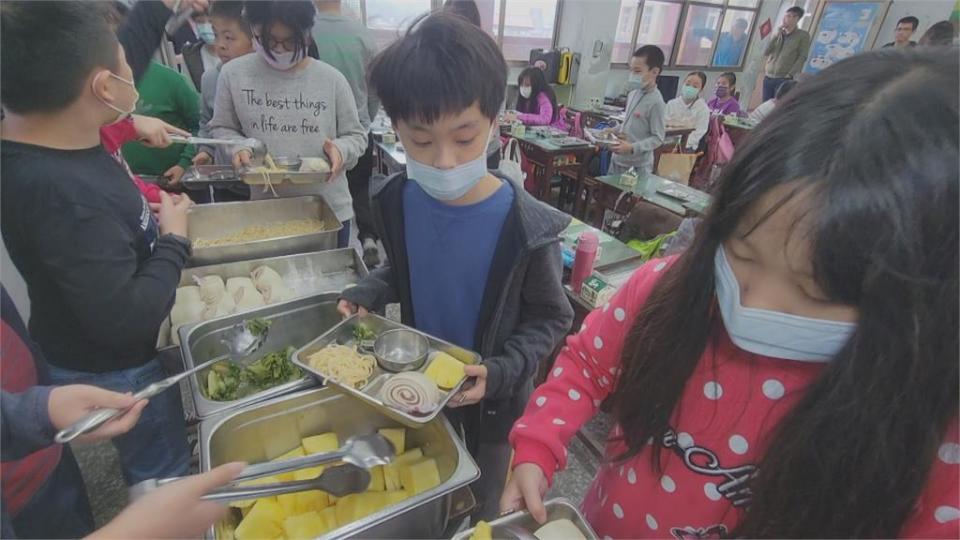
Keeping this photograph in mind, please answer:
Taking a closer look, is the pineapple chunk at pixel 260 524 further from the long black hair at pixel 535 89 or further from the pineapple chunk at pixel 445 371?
the long black hair at pixel 535 89

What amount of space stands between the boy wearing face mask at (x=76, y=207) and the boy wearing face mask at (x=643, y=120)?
4467 millimetres

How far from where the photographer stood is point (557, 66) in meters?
8.54

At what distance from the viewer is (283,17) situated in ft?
6.73

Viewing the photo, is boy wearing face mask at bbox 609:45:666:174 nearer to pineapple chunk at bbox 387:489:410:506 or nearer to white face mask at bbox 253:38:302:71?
white face mask at bbox 253:38:302:71

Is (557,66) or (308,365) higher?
(557,66)

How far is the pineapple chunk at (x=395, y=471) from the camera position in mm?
1230

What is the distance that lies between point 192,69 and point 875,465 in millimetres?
5299

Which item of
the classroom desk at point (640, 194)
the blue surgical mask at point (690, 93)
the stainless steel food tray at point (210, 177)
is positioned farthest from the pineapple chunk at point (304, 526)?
the blue surgical mask at point (690, 93)

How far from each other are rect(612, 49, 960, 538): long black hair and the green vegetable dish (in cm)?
133

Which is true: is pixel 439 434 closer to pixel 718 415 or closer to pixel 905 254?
pixel 718 415

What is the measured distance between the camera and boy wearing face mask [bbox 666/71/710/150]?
6.01 metres

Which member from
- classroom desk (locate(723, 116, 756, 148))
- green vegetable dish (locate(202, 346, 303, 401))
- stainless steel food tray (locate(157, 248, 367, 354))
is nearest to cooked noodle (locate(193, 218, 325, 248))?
stainless steel food tray (locate(157, 248, 367, 354))

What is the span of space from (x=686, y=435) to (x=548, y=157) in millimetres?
4835

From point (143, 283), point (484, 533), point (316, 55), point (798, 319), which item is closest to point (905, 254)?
point (798, 319)
